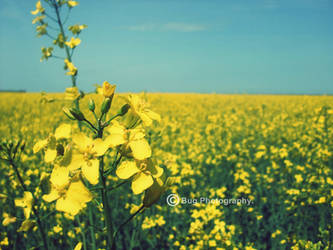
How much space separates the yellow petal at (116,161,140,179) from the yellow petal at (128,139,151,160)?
63mm

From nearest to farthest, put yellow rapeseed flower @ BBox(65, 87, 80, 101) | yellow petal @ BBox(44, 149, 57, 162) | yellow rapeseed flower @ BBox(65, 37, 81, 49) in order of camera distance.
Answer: yellow petal @ BBox(44, 149, 57, 162) → yellow rapeseed flower @ BBox(65, 87, 80, 101) → yellow rapeseed flower @ BBox(65, 37, 81, 49)

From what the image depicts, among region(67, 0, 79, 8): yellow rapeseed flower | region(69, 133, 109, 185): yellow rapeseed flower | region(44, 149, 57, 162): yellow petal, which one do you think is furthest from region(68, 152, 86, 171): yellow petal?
region(67, 0, 79, 8): yellow rapeseed flower

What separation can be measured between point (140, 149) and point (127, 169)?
0.11m

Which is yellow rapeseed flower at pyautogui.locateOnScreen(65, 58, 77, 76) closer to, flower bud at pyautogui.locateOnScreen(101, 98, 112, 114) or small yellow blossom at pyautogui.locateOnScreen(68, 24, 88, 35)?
small yellow blossom at pyautogui.locateOnScreen(68, 24, 88, 35)

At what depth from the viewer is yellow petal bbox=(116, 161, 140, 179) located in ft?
3.08

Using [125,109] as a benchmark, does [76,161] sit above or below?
below

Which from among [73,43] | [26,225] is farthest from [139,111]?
[73,43]

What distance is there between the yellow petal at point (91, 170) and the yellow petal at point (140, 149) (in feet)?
0.53

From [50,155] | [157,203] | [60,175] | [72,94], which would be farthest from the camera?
[157,203]

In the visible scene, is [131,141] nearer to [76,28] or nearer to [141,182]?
[141,182]

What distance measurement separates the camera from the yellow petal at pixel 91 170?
0.90 m

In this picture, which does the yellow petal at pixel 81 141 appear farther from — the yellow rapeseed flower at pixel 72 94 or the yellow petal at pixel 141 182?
the yellow rapeseed flower at pixel 72 94

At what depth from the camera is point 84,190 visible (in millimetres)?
911

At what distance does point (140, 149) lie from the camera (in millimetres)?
936
